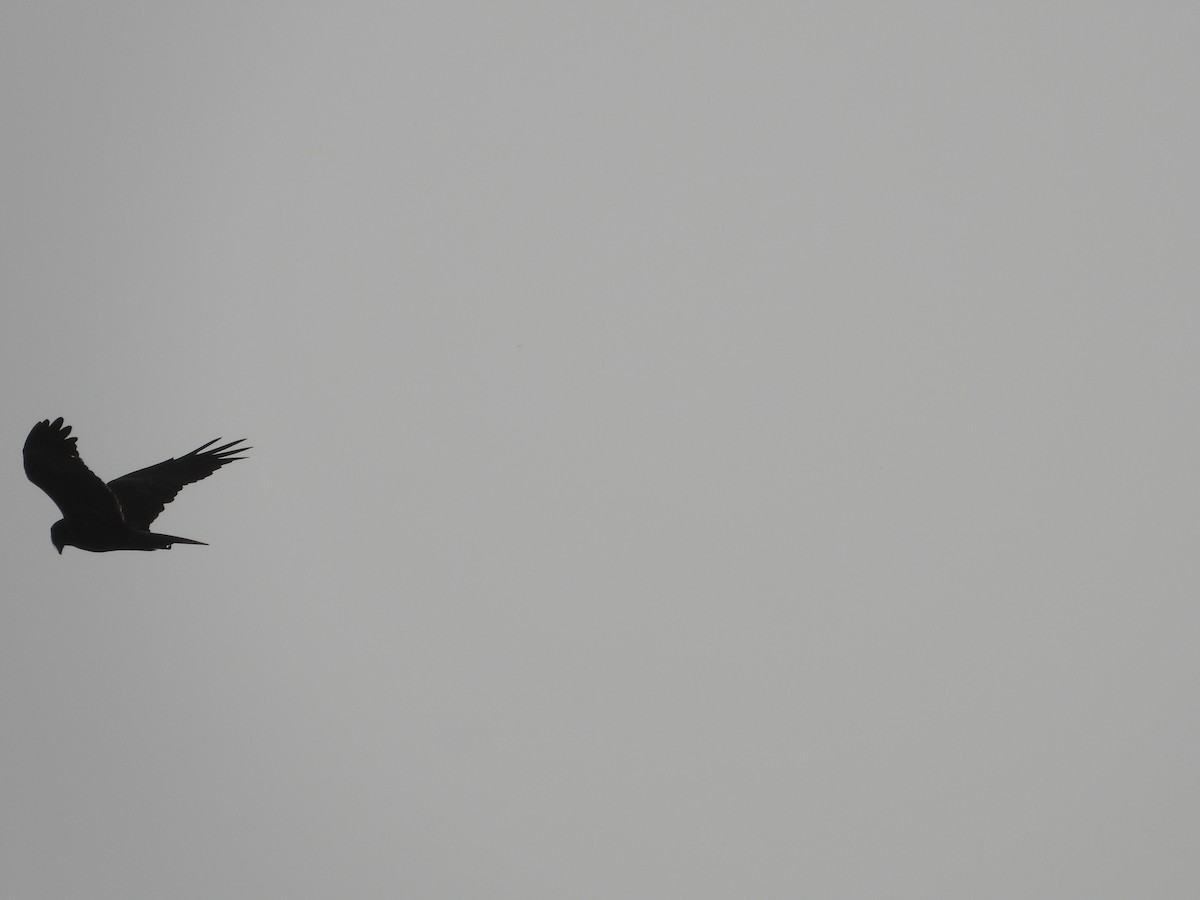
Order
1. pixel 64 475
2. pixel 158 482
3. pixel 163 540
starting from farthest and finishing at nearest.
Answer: pixel 158 482
pixel 64 475
pixel 163 540

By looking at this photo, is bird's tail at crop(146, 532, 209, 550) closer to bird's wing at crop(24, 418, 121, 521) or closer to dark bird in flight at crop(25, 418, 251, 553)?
dark bird in flight at crop(25, 418, 251, 553)

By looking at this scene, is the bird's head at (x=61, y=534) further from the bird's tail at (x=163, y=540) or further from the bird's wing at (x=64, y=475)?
the bird's tail at (x=163, y=540)

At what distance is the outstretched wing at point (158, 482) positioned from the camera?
16812 mm

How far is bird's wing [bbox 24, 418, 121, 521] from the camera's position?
15023 millimetres

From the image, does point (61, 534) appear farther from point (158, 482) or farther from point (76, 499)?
point (158, 482)

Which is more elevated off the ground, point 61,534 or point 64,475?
point 64,475

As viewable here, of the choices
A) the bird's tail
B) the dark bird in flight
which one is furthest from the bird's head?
the bird's tail

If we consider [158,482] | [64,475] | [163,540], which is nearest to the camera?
[163,540]

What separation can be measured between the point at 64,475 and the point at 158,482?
241 cm

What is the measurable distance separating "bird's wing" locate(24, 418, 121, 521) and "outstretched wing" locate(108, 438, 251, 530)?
685 mm

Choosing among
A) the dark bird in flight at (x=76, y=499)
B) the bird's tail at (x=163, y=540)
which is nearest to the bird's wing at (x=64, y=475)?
A: the dark bird in flight at (x=76, y=499)

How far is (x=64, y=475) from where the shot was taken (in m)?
15.1

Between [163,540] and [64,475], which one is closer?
[163,540]

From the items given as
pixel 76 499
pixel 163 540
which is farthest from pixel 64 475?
pixel 163 540
